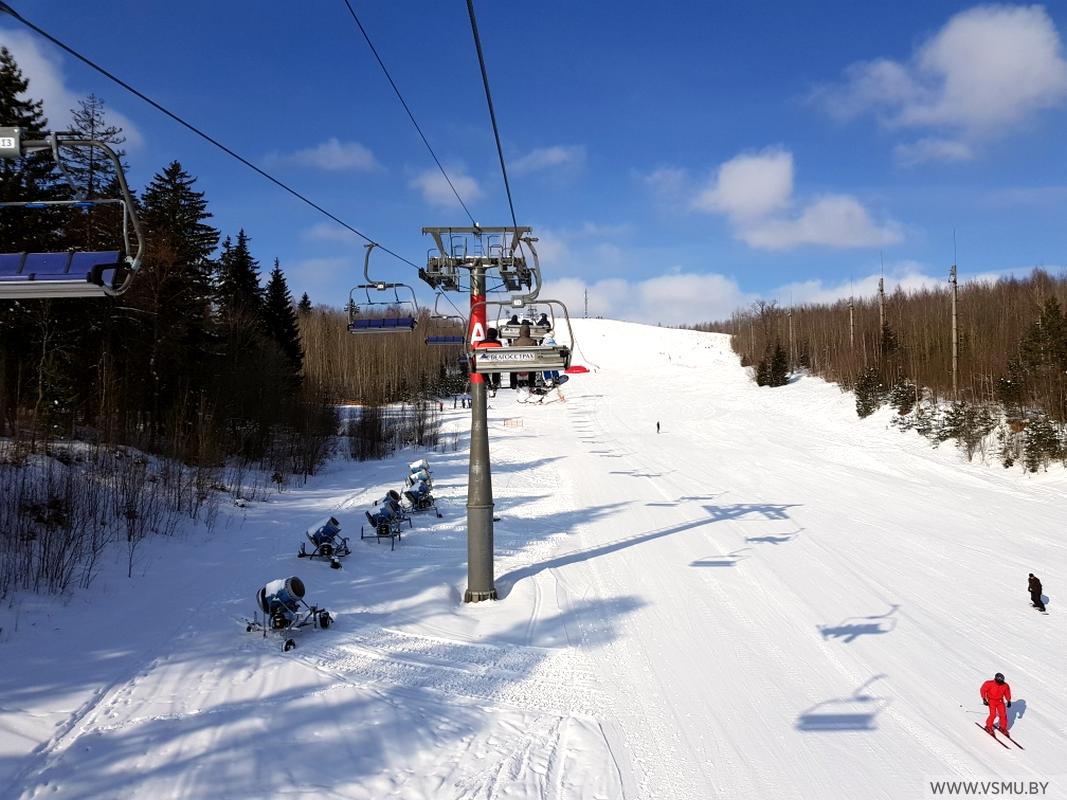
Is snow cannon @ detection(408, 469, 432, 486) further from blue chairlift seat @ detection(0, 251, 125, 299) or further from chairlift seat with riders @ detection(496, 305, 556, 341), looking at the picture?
blue chairlift seat @ detection(0, 251, 125, 299)

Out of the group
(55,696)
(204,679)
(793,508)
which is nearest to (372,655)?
(204,679)

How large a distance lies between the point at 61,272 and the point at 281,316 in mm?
49872

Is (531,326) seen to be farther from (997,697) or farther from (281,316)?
(281,316)

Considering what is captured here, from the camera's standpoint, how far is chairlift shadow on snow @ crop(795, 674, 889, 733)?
20.8ft

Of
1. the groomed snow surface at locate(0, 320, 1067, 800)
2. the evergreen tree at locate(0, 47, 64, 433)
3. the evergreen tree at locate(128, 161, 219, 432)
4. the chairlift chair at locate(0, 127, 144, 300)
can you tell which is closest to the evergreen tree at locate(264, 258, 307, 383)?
the evergreen tree at locate(128, 161, 219, 432)

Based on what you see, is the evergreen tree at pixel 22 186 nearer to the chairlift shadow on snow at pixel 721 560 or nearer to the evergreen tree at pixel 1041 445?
the chairlift shadow on snow at pixel 721 560

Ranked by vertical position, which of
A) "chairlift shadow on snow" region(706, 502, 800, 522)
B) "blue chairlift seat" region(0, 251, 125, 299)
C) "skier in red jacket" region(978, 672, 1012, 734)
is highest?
"blue chairlift seat" region(0, 251, 125, 299)

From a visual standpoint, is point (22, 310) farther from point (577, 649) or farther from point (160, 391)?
point (577, 649)

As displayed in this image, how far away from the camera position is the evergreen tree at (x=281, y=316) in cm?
4900

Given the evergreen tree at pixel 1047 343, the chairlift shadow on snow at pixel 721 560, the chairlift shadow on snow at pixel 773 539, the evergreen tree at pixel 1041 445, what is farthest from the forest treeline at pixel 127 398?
the evergreen tree at pixel 1047 343

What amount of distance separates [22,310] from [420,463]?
41.3 feet

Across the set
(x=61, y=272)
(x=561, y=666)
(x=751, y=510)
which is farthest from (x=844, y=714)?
(x=751, y=510)

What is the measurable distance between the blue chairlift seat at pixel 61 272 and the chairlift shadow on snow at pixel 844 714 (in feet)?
24.8

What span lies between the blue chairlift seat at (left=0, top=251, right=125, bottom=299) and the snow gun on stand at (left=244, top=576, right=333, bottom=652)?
454cm
